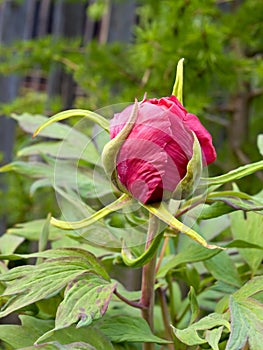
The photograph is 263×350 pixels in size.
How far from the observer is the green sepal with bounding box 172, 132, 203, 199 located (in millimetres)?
295

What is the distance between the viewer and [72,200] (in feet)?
1.38

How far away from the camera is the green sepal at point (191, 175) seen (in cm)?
29

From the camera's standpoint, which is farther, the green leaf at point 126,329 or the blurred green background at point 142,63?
the blurred green background at point 142,63

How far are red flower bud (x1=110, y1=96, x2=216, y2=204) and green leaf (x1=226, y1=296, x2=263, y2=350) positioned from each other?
74 mm

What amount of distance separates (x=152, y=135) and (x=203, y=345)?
0.12 metres

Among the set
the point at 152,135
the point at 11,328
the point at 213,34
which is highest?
the point at 213,34

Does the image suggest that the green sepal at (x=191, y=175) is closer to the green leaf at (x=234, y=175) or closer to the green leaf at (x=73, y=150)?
the green leaf at (x=234, y=175)

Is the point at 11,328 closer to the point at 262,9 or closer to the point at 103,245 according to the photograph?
the point at 103,245

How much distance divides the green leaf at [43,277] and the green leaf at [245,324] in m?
0.09

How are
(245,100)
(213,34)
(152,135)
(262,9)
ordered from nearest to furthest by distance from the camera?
(152,135) < (213,34) < (262,9) < (245,100)

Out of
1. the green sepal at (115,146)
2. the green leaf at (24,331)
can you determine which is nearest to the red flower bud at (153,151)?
the green sepal at (115,146)

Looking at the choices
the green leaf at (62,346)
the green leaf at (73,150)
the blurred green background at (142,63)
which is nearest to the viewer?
the green leaf at (62,346)

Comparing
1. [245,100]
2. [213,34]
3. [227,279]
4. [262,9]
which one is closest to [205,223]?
[227,279]

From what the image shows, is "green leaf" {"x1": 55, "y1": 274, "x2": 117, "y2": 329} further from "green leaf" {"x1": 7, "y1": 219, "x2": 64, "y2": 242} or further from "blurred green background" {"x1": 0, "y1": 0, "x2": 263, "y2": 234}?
"blurred green background" {"x1": 0, "y1": 0, "x2": 263, "y2": 234}
